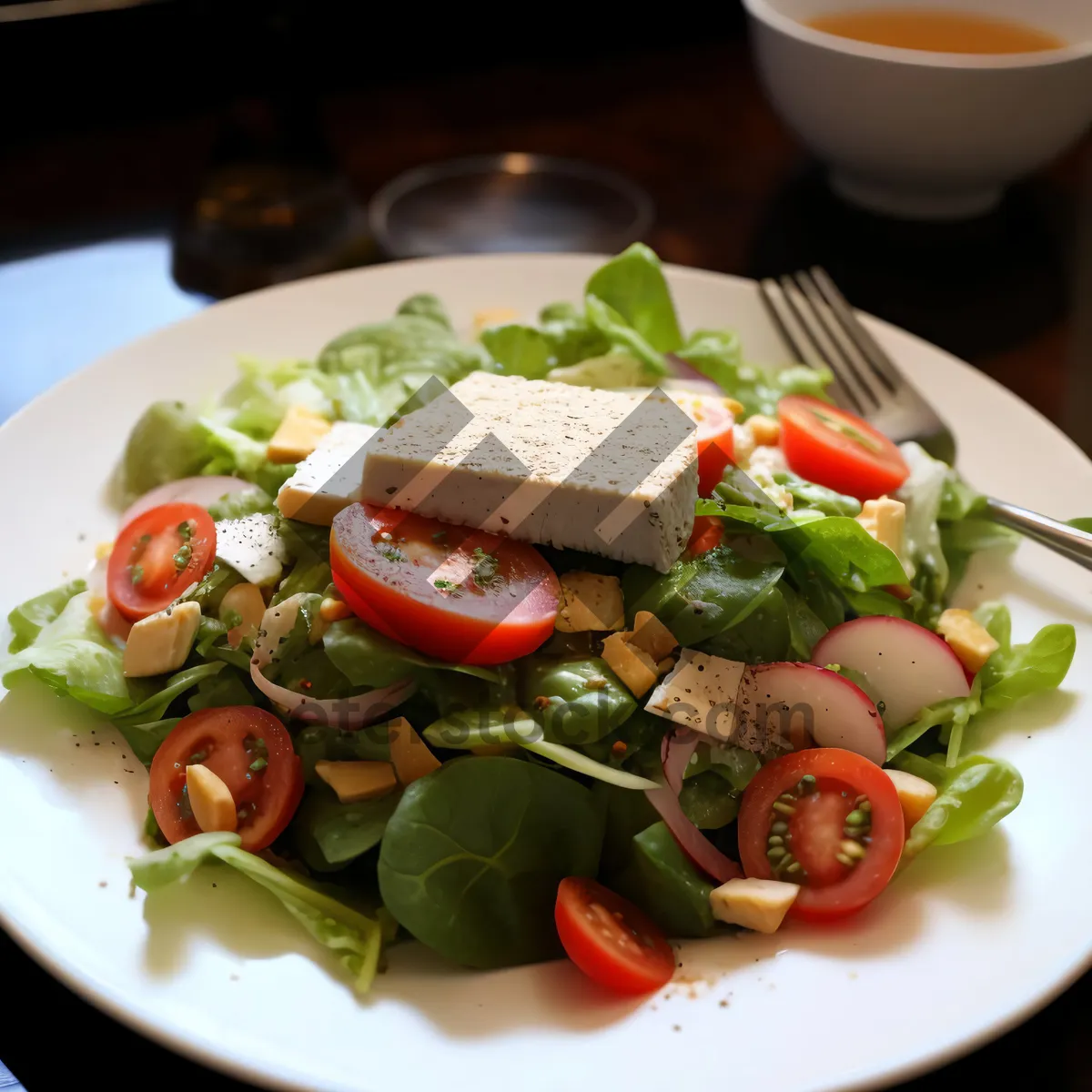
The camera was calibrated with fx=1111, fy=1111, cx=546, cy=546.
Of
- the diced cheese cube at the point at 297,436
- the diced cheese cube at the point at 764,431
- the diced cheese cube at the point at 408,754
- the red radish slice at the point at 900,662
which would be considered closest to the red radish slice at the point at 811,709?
the red radish slice at the point at 900,662

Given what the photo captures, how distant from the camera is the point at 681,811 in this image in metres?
1.72

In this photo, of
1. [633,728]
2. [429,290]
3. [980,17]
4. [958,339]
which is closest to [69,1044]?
[633,728]

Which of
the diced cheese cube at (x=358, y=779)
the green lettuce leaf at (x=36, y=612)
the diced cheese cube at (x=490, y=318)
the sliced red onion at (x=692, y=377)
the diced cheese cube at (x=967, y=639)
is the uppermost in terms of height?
the sliced red onion at (x=692, y=377)

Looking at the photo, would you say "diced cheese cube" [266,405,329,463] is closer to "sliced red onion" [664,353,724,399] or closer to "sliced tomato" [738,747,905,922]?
"sliced red onion" [664,353,724,399]

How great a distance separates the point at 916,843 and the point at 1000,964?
0.79 ft

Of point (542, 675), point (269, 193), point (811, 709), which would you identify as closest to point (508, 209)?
point (269, 193)

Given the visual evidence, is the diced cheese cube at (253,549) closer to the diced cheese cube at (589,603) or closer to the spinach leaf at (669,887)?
the diced cheese cube at (589,603)

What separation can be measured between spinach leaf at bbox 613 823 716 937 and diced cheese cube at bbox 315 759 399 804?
0.40 m

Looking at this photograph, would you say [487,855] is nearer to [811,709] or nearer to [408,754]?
[408,754]

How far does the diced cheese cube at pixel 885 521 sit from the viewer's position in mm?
1998

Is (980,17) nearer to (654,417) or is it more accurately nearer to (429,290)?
(429,290)

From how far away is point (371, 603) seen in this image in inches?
68.5

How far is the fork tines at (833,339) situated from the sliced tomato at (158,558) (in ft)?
4.63

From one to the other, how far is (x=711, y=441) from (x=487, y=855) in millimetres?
860
